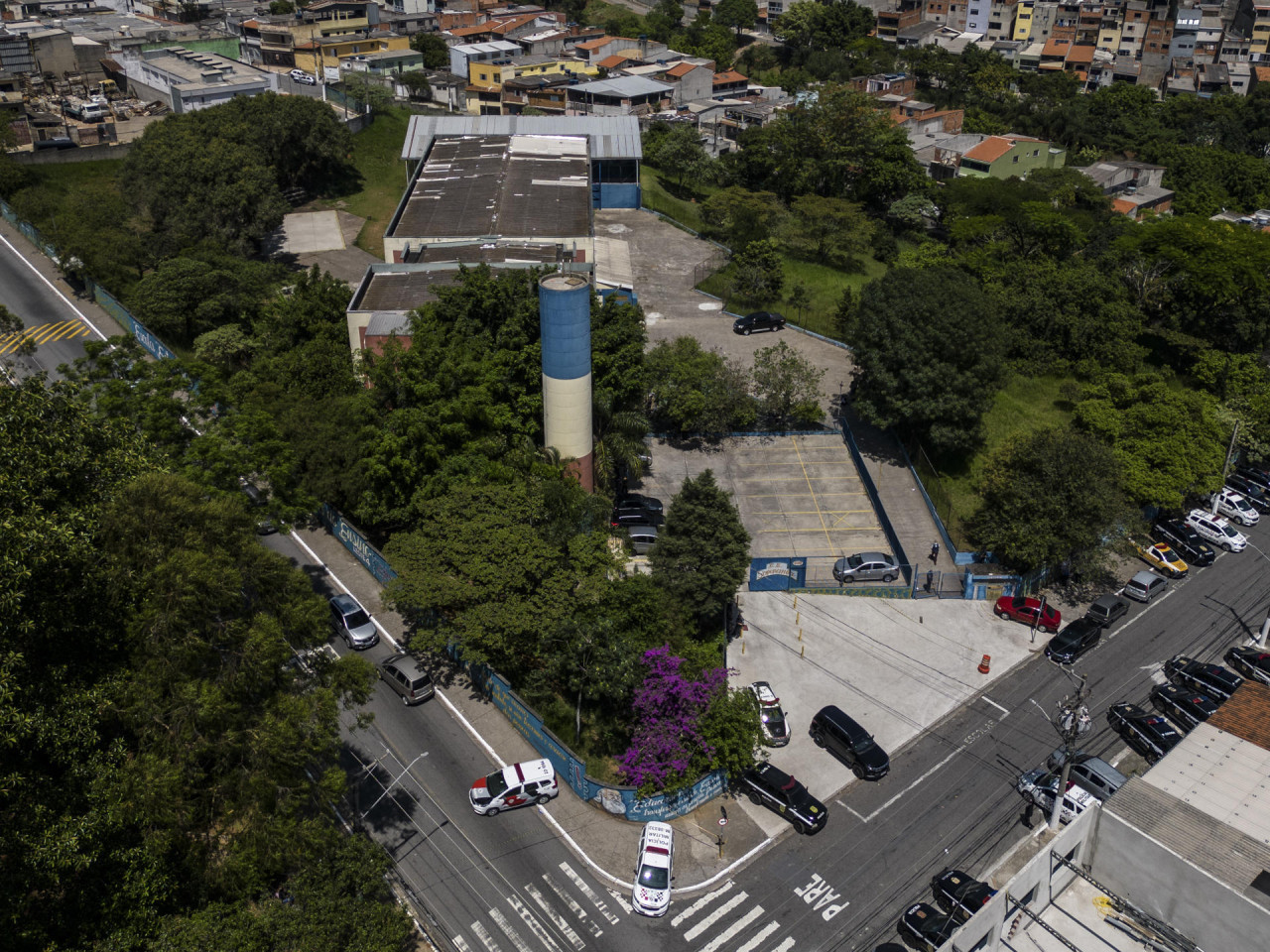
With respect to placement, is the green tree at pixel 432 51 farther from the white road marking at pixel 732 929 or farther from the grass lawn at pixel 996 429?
the white road marking at pixel 732 929

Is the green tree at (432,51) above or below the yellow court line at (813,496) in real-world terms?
above

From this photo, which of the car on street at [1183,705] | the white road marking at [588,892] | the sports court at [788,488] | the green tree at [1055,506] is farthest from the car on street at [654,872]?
the green tree at [1055,506]

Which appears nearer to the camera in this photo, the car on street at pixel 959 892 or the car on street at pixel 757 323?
the car on street at pixel 959 892

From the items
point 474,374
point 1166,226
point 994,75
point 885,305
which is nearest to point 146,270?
point 474,374

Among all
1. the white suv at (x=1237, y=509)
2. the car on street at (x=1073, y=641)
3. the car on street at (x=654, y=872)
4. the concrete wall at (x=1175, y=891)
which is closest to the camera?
the concrete wall at (x=1175, y=891)

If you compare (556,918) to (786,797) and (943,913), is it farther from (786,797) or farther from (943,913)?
(943,913)

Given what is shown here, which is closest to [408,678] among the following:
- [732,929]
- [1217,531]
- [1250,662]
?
[732,929]
